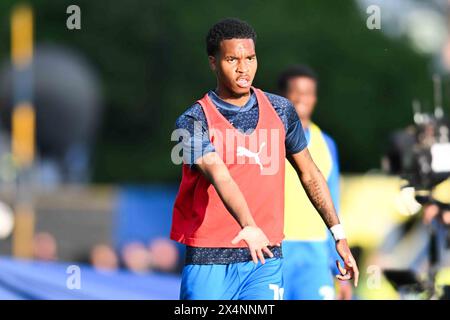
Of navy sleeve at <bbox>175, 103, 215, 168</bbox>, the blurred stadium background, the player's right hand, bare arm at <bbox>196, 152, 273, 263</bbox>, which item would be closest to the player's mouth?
navy sleeve at <bbox>175, 103, 215, 168</bbox>

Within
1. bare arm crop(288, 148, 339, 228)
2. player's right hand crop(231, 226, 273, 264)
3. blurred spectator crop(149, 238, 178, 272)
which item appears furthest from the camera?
blurred spectator crop(149, 238, 178, 272)

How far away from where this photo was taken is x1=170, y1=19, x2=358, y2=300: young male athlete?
6852 millimetres

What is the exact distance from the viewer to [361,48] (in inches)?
1176

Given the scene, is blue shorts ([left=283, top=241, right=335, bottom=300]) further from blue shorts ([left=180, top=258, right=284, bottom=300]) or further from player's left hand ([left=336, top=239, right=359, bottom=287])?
blue shorts ([left=180, top=258, right=284, bottom=300])

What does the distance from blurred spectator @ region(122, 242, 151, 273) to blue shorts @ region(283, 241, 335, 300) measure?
677 cm

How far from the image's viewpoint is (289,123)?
7035mm

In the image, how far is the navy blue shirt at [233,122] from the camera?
673 cm

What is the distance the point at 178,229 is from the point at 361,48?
76.2 feet

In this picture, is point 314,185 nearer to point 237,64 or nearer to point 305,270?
point 237,64

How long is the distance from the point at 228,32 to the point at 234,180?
29.7 inches

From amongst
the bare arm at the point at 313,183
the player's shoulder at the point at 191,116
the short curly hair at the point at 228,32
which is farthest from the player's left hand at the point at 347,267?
the short curly hair at the point at 228,32

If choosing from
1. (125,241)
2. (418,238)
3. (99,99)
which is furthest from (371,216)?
(99,99)

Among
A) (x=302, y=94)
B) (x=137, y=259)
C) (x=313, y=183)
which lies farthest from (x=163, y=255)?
(x=313, y=183)
